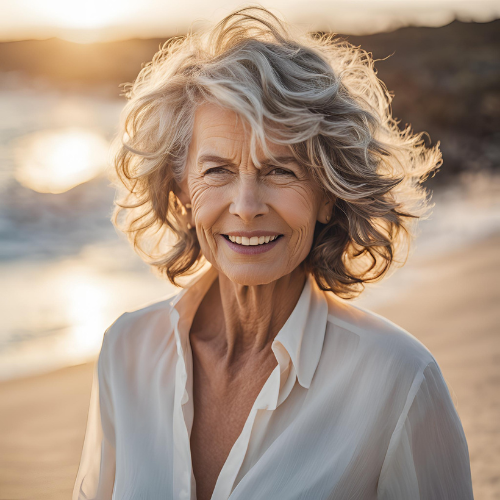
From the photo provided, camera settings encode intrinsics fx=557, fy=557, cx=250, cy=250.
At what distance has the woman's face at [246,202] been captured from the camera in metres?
2.00

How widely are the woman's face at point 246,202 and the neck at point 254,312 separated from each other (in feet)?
0.56

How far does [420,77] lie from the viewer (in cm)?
2969

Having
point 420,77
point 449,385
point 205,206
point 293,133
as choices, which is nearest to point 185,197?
point 205,206

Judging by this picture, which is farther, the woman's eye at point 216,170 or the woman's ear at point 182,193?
the woman's ear at point 182,193

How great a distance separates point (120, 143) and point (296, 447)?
1517mm

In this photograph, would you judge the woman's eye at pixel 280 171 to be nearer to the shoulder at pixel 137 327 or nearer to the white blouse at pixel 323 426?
the white blouse at pixel 323 426

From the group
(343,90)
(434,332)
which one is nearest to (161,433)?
(343,90)

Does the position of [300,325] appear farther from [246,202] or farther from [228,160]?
[228,160]

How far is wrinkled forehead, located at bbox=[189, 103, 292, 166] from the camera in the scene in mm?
1954

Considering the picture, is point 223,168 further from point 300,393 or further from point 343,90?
point 300,393

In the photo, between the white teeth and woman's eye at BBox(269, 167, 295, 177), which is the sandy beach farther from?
woman's eye at BBox(269, 167, 295, 177)

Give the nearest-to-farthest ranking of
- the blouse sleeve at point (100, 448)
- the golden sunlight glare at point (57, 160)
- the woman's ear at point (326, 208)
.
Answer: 1. the woman's ear at point (326, 208)
2. the blouse sleeve at point (100, 448)
3. the golden sunlight glare at point (57, 160)

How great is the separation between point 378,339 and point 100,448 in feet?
4.09

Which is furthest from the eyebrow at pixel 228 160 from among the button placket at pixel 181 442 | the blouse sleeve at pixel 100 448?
the blouse sleeve at pixel 100 448
